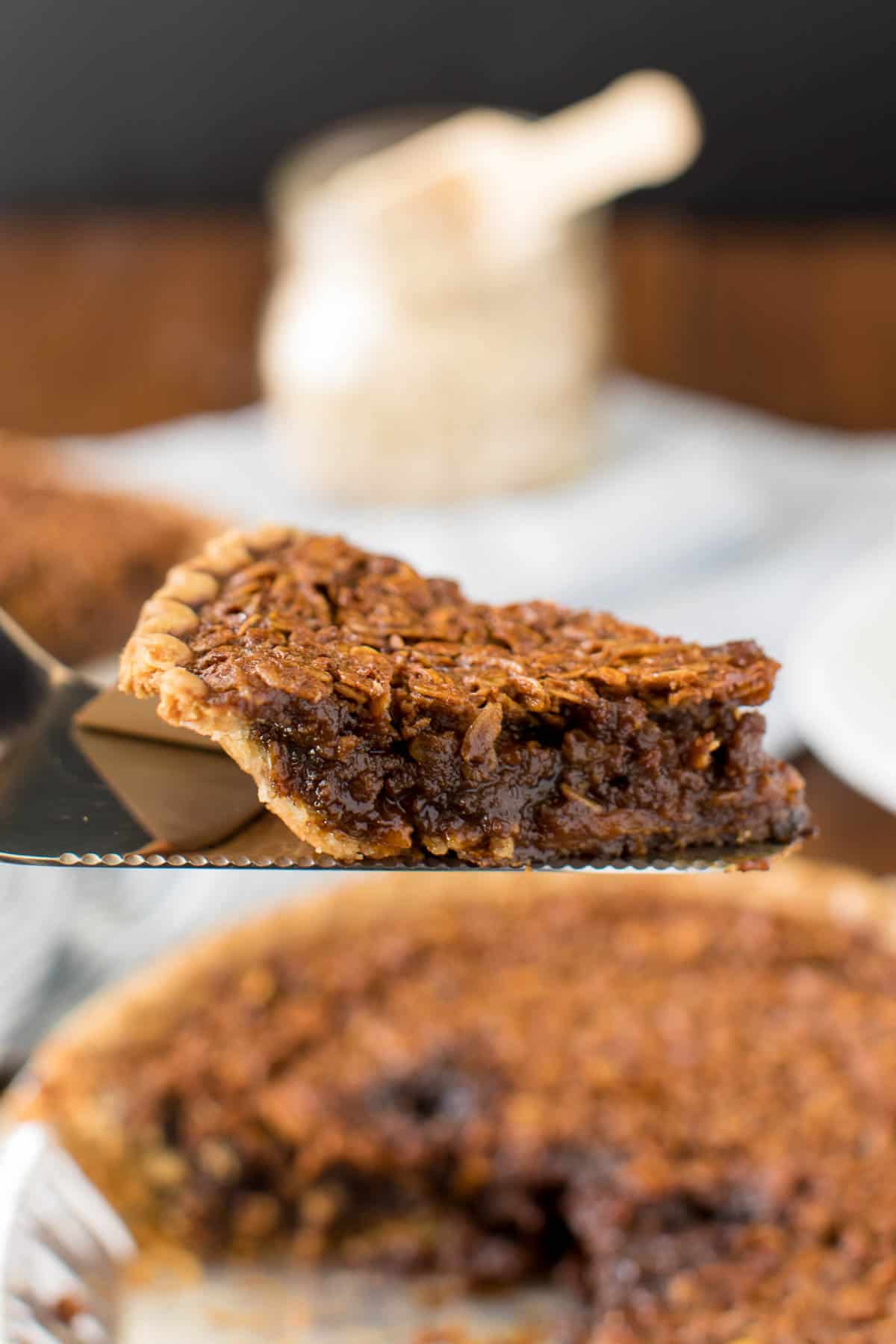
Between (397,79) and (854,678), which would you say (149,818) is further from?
(397,79)

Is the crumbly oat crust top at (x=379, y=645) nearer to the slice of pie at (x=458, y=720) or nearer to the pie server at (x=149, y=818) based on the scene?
the slice of pie at (x=458, y=720)

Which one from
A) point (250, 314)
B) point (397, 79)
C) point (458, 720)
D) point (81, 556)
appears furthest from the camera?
point (250, 314)

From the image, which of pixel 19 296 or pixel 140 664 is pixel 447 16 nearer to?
pixel 19 296

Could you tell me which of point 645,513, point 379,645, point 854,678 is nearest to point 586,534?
point 645,513

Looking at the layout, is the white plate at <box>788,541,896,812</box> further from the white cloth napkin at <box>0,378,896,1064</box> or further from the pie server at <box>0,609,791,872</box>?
the pie server at <box>0,609,791,872</box>

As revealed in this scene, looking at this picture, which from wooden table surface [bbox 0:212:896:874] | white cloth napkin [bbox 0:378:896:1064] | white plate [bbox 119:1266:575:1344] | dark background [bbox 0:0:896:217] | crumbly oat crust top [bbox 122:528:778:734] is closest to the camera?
crumbly oat crust top [bbox 122:528:778:734]

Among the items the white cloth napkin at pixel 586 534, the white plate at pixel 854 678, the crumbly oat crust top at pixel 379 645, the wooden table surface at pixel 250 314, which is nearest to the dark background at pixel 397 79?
the wooden table surface at pixel 250 314

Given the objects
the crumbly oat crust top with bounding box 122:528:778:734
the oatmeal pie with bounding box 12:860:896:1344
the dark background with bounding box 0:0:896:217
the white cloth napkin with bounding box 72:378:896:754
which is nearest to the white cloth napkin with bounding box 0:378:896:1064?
the white cloth napkin with bounding box 72:378:896:754
